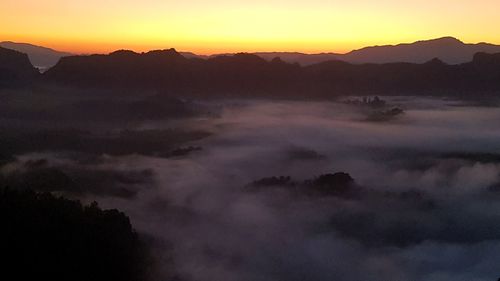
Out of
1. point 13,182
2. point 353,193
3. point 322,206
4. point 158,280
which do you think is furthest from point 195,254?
point 353,193

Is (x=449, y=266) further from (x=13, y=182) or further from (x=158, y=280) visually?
(x=13, y=182)

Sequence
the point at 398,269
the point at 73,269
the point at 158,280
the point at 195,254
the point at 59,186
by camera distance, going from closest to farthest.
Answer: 1. the point at 73,269
2. the point at 158,280
3. the point at 195,254
4. the point at 398,269
5. the point at 59,186

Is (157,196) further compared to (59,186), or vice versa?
(157,196)

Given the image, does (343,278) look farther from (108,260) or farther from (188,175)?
(188,175)

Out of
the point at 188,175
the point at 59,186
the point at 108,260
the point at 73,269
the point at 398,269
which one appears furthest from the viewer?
the point at 188,175

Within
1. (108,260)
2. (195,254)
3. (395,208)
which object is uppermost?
(108,260)

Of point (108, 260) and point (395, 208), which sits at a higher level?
point (108, 260)

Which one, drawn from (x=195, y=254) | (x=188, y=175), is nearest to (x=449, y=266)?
(x=195, y=254)
